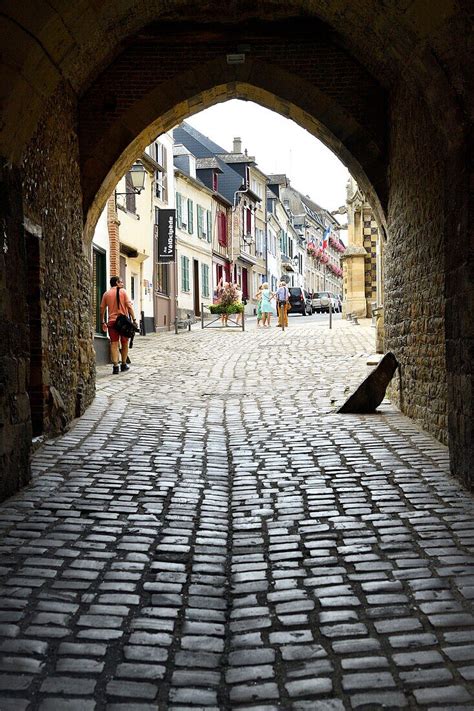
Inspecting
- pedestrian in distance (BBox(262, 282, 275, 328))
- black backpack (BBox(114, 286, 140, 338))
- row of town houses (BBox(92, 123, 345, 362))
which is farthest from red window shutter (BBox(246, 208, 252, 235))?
black backpack (BBox(114, 286, 140, 338))

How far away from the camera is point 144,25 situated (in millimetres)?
9398

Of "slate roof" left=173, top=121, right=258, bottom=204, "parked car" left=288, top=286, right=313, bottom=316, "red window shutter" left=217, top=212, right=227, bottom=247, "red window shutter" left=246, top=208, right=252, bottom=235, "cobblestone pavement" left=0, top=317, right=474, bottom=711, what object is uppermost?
"slate roof" left=173, top=121, right=258, bottom=204

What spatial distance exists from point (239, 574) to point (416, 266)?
16.7 feet

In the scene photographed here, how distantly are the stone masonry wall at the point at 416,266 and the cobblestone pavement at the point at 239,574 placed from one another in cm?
57

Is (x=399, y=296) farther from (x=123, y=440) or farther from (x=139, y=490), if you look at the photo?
(x=139, y=490)

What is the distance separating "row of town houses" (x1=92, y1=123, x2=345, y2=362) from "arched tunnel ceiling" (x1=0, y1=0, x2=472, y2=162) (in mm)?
8065

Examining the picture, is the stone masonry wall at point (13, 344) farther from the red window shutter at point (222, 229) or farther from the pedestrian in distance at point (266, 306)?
the red window shutter at point (222, 229)

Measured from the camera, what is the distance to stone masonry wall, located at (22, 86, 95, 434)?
7946 millimetres

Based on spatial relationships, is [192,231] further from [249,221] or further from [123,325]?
[123,325]

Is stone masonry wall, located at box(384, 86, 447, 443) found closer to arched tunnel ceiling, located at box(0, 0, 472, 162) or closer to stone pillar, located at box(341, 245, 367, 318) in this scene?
arched tunnel ceiling, located at box(0, 0, 472, 162)

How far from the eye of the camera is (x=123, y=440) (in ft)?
26.6

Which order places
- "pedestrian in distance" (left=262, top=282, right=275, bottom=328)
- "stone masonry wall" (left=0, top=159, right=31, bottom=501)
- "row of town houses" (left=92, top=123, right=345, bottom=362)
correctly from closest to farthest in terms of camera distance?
"stone masonry wall" (left=0, top=159, right=31, bottom=501)
"row of town houses" (left=92, top=123, right=345, bottom=362)
"pedestrian in distance" (left=262, top=282, right=275, bottom=328)

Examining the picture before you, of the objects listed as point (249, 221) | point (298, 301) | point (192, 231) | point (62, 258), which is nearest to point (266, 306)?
point (192, 231)

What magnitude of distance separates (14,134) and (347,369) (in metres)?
9.21
